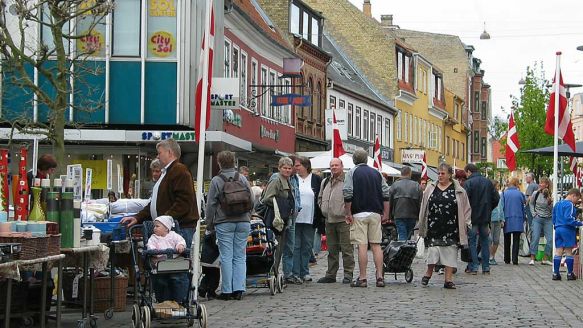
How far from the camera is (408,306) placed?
46.5 ft

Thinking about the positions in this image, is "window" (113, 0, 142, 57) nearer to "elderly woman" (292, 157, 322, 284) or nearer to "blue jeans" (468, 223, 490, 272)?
"blue jeans" (468, 223, 490, 272)

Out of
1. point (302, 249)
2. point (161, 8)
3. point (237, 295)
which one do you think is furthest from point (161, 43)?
point (237, 295)

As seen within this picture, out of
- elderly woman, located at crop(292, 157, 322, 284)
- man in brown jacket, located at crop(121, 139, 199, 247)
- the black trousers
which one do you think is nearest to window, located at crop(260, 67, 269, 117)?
the black trousers

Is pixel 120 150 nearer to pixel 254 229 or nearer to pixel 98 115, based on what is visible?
pixel 98 115

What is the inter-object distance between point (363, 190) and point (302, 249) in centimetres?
153

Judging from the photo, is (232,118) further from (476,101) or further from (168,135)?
(476,101)

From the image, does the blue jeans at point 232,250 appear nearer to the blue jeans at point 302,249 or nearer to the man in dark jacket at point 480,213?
the blue jeans at point 302,249

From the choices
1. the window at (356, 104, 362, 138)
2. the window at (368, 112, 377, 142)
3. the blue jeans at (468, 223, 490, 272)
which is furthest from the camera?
the window at (368, 112, 377, 142)

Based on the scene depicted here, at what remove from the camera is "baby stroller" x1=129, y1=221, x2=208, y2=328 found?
36.6 ft

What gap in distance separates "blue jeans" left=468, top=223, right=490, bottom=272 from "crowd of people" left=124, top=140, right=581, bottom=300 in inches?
0.7

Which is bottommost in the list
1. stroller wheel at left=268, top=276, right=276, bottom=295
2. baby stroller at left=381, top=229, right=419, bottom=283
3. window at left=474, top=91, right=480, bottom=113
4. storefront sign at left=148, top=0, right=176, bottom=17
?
stroller wheel at left=268, top=276, right=276, bottom=295

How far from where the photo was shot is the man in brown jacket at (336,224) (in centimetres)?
1783

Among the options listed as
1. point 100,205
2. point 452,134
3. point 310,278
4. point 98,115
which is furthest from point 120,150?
point 452,134

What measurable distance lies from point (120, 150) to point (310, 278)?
13917 millimetres
